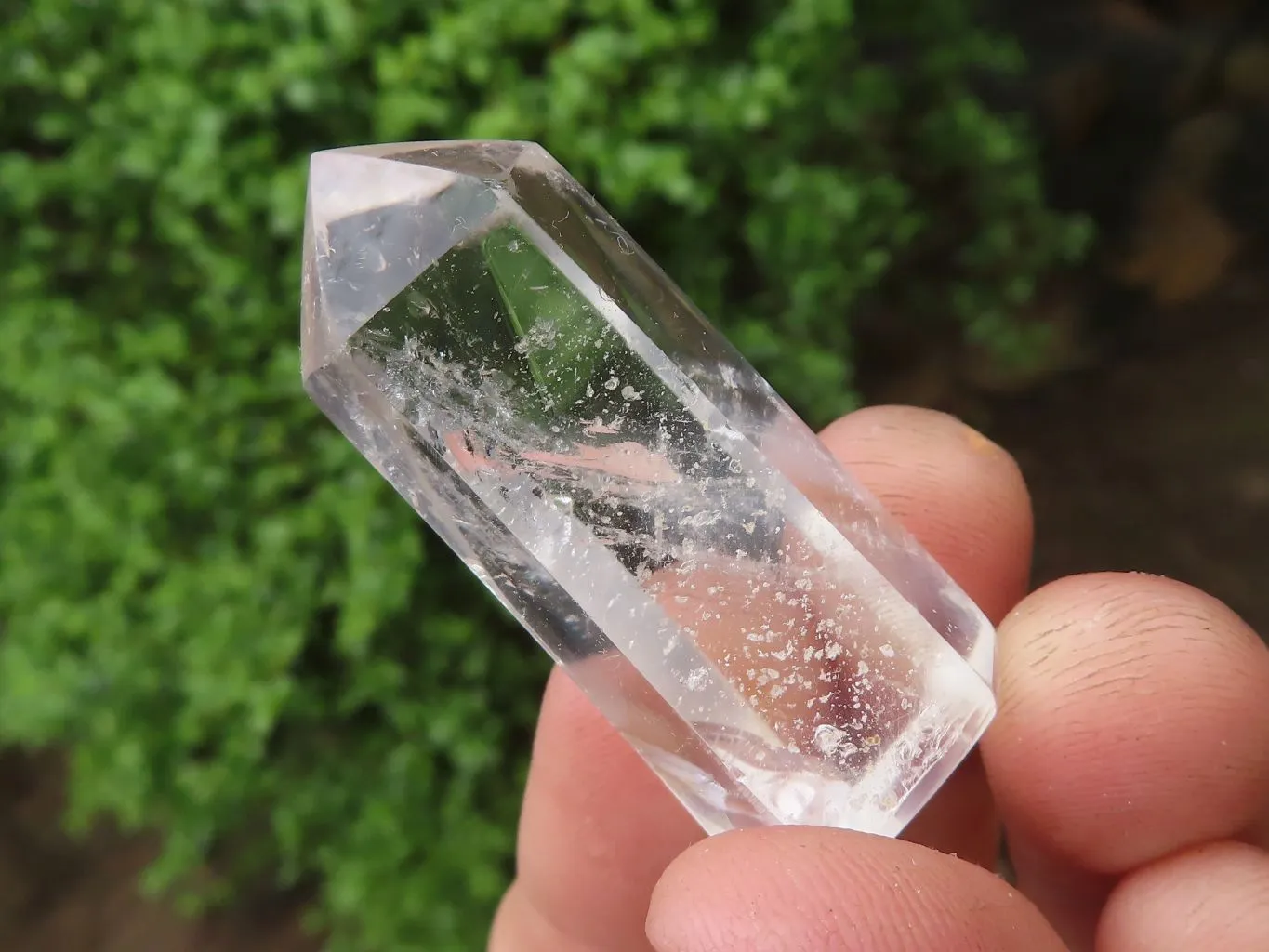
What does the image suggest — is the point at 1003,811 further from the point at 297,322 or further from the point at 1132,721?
the point at 297,322

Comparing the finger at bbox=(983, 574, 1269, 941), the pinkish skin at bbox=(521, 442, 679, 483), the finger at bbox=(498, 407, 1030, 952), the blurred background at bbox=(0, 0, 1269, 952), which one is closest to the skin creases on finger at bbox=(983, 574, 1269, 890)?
the finger at bbox=(983, 574, 1269, 941)

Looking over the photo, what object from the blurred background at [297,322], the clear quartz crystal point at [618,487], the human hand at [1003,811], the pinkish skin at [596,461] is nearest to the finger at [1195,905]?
the human hand at [1003,811]

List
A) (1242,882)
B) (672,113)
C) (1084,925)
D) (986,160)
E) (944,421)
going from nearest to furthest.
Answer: (1242,882), (1084,925), (944,421), (672,113), (986,160)

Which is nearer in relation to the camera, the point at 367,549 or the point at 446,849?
the point at 367,549

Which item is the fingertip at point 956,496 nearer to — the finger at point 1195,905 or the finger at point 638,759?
the finger at point 638,759

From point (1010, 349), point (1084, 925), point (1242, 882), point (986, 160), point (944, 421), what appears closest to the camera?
point (1242, 882)

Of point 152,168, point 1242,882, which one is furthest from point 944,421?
point 152,168

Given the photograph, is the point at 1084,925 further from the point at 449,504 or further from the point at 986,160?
the point at 986,160

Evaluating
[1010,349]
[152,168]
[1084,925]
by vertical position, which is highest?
[152,168]
